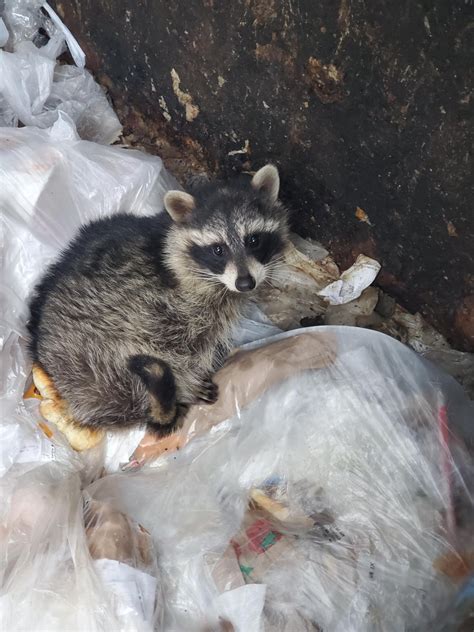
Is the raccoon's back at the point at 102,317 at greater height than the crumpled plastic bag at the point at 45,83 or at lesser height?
lesser

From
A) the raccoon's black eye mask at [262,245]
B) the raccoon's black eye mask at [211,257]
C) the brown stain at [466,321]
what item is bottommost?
the raccoon's black eye mask at [211,257]

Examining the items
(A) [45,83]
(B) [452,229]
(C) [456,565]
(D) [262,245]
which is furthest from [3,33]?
(C) [456,565]

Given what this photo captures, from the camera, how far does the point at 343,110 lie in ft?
5.35

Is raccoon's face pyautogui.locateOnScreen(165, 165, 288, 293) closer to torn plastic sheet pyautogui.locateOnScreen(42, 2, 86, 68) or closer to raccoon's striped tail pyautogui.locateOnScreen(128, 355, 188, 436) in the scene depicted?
raccoon's striped tail pyautogui.locateOnScreen(128, 355, 188, 436)

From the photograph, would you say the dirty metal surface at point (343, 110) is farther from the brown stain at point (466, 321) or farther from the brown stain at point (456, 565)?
the brown stain at point (456, 565)

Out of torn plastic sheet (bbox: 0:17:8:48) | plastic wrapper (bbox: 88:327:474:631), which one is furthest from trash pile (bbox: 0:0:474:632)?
torn plastic sheet (bbox: 0:17:8:48)

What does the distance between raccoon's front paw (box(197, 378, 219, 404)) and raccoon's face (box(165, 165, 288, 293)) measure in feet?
0.95

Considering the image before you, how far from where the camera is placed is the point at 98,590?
1.50 m

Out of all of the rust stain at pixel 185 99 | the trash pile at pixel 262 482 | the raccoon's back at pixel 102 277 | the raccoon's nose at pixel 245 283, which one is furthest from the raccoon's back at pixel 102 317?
the rust stain at pixel 185 99

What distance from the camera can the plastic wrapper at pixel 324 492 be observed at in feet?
4.80

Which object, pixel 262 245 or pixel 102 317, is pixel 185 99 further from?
pixel 102 317

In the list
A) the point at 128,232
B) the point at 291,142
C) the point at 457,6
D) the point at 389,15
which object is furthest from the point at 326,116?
the point at 128,232

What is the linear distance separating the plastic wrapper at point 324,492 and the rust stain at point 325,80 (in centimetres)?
60

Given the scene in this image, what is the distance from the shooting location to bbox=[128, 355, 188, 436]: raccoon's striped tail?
6.02 ft
